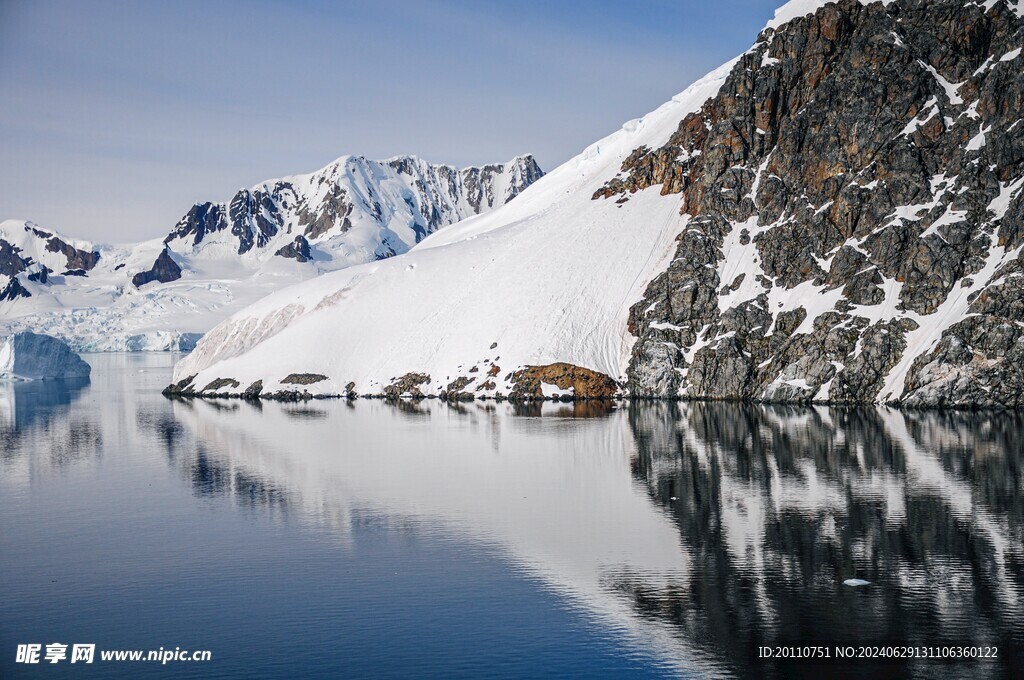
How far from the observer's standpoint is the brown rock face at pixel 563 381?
117 meters

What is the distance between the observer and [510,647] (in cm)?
3053

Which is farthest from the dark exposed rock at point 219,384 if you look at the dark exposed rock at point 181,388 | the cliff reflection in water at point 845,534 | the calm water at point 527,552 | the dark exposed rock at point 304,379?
the cliff reflection in water at point 845,534

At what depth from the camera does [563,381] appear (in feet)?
388

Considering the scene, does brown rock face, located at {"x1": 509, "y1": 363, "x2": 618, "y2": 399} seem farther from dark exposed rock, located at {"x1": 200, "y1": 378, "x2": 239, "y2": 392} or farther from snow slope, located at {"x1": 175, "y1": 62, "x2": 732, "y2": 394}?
dark exposed rock, located at {"x1": 200, "y1": 378, "x2": 239, "y2": 392}

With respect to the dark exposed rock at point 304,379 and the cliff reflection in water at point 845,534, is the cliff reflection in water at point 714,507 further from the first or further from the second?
the dark exposed rock at point 304,379

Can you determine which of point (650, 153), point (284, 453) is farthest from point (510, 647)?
point (650, 153)

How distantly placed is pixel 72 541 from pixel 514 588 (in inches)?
920

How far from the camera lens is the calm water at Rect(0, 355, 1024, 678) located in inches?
1195

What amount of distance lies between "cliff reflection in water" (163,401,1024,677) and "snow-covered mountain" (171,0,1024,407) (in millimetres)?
13506

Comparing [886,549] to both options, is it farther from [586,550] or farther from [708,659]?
[708,659]

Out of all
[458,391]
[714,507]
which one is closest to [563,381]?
[458,391]

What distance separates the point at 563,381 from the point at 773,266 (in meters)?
29.2

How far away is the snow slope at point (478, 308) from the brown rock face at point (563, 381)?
1.43 metres

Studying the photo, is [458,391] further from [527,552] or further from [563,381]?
[527,552]
